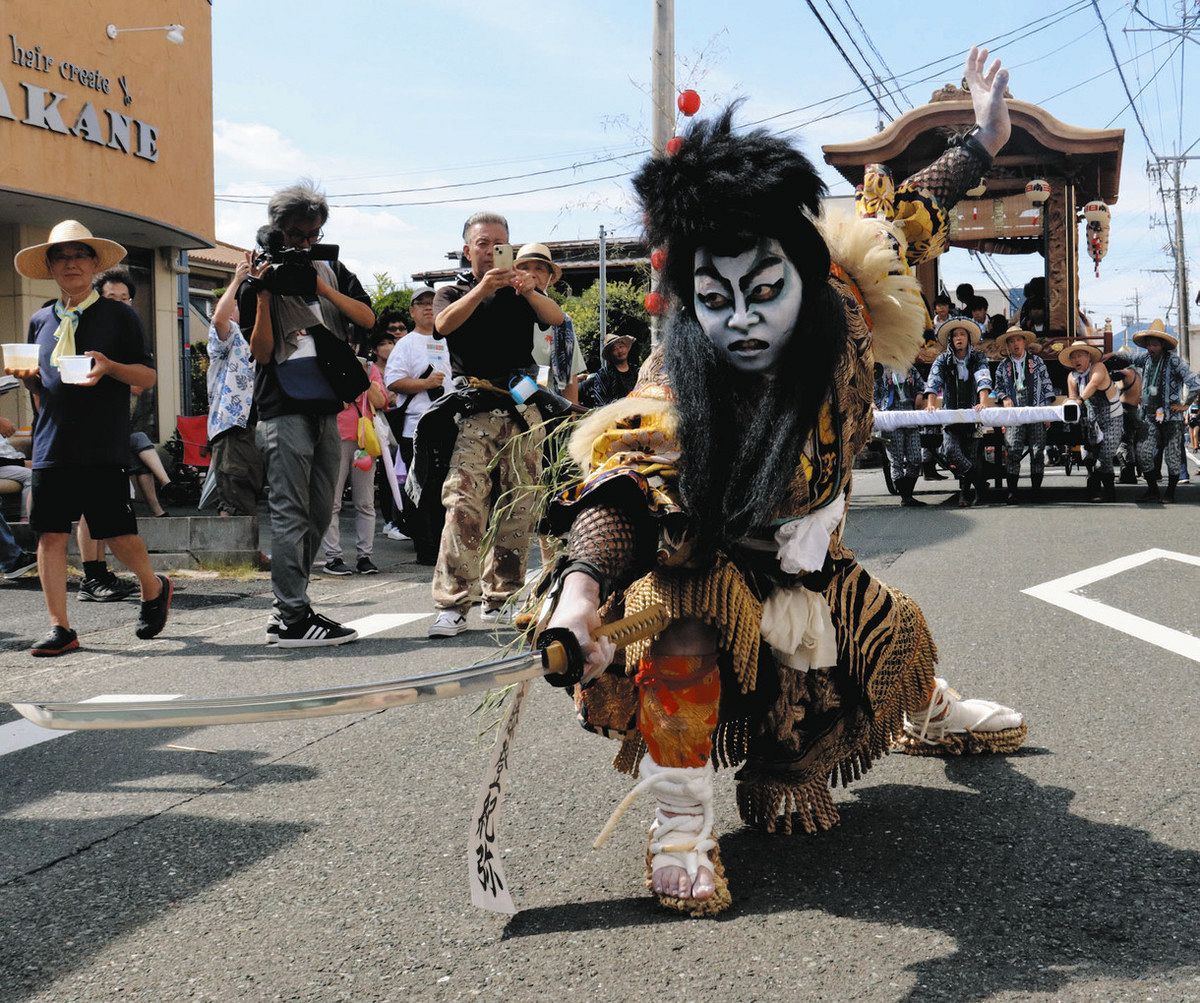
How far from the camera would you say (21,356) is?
5109 mm

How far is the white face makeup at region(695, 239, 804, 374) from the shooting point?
7.95ft

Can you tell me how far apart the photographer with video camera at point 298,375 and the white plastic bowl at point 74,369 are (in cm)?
68

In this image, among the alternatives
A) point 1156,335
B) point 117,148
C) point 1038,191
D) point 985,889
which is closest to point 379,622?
point 985,889

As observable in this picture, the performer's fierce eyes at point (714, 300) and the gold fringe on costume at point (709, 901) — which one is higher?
the performer's fierce eyes at point (714, 300)

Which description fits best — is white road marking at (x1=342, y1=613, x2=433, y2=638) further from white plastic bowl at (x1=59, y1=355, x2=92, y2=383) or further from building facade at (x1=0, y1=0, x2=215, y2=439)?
building facade at (x1=0, y1=0, x2=215, y2=439)

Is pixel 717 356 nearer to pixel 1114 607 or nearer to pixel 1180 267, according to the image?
pixel 1114 607

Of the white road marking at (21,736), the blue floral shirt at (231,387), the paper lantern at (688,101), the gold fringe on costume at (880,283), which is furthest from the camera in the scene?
the blue floral shirt at (231,387)

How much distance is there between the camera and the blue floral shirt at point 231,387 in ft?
24.9

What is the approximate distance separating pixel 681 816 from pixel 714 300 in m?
1.04

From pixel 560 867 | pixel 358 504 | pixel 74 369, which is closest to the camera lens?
pixel 560 867

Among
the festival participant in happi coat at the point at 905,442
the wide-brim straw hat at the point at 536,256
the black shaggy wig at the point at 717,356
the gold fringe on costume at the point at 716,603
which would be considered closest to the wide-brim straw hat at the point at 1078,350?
the festival participant in happi coat at the point at 905,442

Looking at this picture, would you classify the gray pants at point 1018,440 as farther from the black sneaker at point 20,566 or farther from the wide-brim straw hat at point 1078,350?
the black sneaker at point 20,566

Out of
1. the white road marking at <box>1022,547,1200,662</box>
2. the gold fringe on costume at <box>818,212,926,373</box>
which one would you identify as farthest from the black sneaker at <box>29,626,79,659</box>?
the white road marking at <box>1022,547,1200,662</box>

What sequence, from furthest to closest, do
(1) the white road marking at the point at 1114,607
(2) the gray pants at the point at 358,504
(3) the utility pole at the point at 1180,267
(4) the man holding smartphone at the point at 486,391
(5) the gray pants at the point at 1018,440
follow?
(3) the utility pole at the point at 1180,267 → (5) the gray pants at the point at 1018,440 → (2) the gray pants at the point at 358,504 → (4) the man holding smartphone at the point at 486,391 → (1) the white road marking at the point at 1114,607
